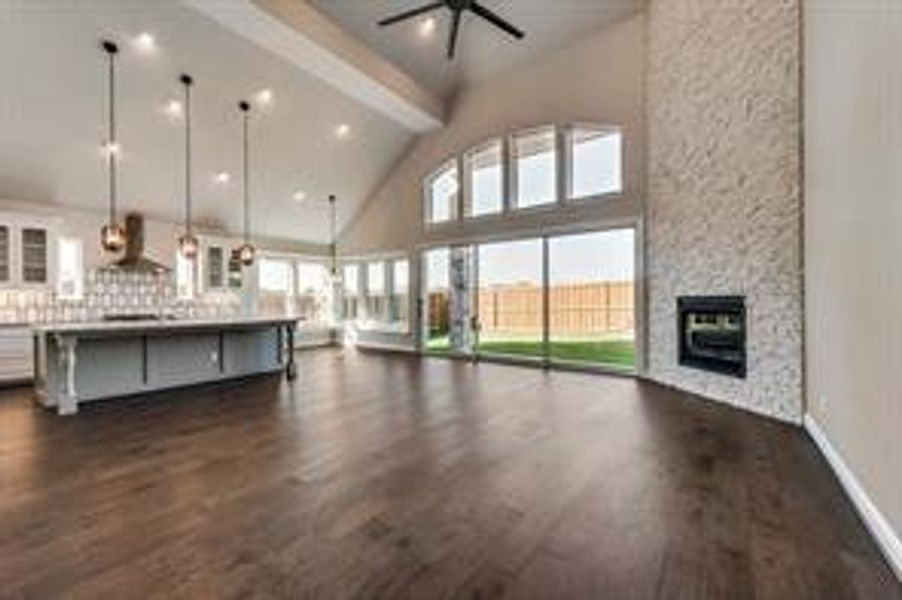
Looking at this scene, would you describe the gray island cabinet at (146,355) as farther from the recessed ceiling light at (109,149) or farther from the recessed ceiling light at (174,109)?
the recessed ceiling light at (174,109)

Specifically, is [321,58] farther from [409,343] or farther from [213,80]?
[409,343]

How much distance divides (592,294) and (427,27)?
506 centimetres

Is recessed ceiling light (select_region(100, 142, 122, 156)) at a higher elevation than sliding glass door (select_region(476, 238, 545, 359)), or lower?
higher

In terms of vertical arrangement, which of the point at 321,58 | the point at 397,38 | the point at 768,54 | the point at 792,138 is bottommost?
the point at 792,138

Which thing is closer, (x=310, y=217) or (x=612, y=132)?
(x=612, y=132)

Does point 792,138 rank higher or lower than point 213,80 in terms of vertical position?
lower

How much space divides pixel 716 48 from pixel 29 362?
32.6 feet

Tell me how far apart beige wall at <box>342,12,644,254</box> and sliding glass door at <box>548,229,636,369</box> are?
0.47m

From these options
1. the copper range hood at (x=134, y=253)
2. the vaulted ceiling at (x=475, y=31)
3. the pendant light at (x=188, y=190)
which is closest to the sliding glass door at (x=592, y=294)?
the vaulted ceiling at (x=475, y=31)

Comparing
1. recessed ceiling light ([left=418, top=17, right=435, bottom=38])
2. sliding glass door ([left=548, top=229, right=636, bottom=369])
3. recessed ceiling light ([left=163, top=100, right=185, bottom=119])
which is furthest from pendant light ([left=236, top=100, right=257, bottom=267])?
sliding glass door ([left=548, top=229, right=636, bottom=369])

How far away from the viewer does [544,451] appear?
11.7ft

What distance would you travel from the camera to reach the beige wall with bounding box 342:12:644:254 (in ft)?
22.2

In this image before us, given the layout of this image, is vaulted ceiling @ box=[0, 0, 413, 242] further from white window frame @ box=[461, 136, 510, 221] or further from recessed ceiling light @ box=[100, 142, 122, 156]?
white window frame @ box=[461, 136, 510, 221]

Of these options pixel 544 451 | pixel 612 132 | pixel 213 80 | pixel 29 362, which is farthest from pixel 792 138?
pixel 29 362
